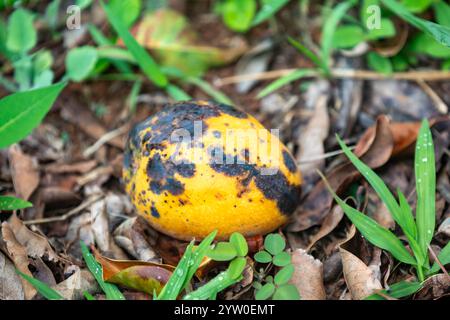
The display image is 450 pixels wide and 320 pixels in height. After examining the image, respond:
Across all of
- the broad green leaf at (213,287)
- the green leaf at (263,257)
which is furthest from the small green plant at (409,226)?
the broad green leaf at (213,287)

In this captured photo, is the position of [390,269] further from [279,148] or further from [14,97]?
[14,97]

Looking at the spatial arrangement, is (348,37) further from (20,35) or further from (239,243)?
(20,35)

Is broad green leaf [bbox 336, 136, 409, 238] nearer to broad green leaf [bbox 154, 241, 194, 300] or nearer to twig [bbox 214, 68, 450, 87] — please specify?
broad green leaf [bbox 154, 241, 194, 300]

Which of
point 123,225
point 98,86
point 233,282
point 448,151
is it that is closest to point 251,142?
point 233,282

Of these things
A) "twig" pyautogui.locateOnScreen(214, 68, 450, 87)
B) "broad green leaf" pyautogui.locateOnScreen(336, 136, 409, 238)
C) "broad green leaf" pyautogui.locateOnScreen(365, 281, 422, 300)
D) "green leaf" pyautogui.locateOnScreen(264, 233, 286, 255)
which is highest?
"twig" pyautogui.locateOnScreen(214, 68, 450, 87)

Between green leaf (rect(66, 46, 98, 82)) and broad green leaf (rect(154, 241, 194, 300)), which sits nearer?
broad green leaf (rect(154, 241, 194, 300))

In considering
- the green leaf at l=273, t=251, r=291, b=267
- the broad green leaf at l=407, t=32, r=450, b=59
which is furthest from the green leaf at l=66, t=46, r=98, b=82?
the broad green leaf at l=407, t=32, r=450, b=59

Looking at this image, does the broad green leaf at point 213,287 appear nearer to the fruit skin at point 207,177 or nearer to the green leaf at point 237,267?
the green leaf at point 237,267
